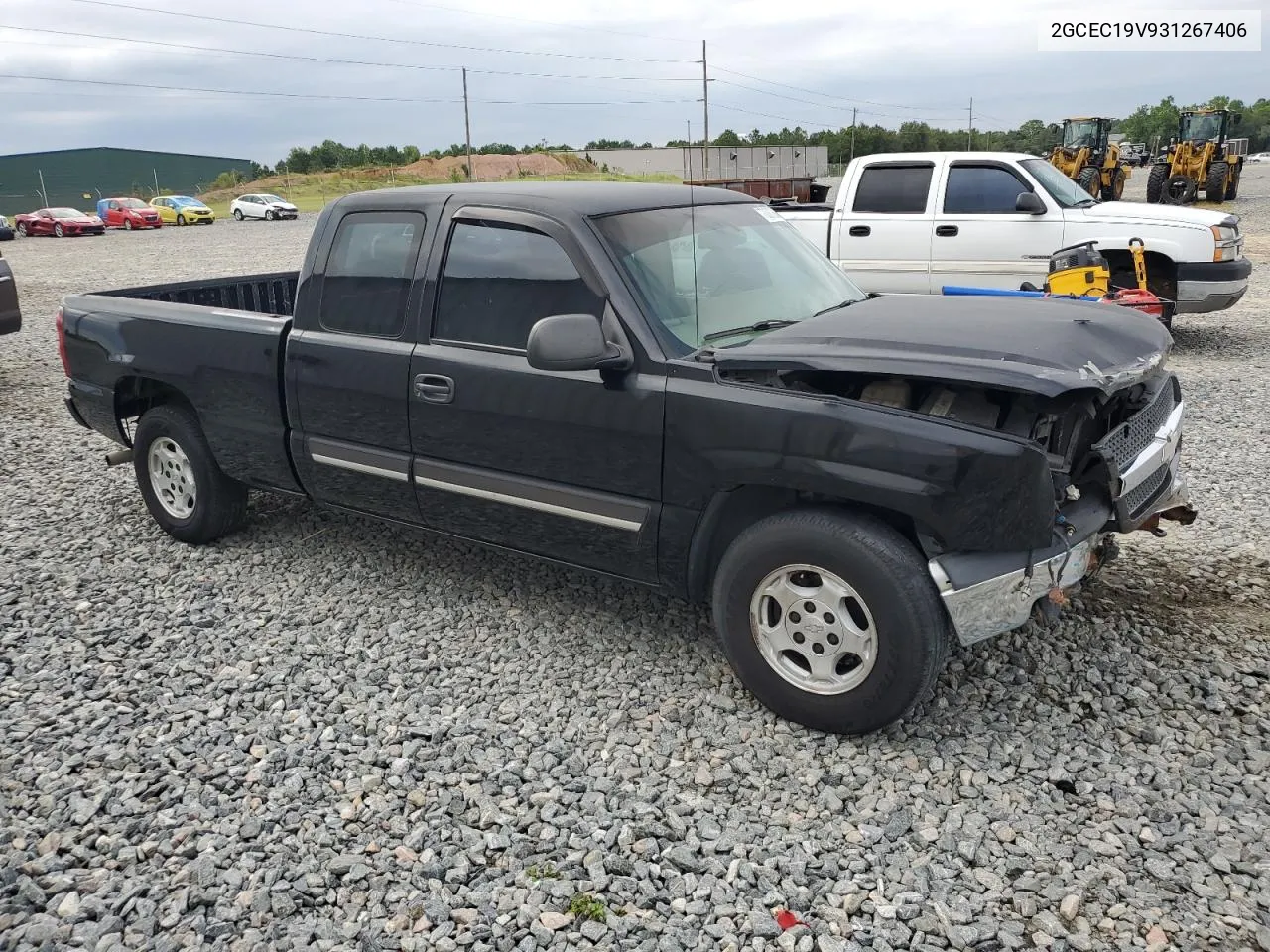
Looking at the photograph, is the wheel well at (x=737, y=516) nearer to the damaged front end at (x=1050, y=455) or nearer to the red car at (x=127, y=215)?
the damaged front end at (x=1050, y=455)

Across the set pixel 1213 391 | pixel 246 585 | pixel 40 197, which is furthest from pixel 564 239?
pixel 40 197

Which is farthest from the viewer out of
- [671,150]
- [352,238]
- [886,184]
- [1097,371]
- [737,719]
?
[671,150]

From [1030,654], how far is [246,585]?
369cm

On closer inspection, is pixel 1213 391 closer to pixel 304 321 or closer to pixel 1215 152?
pixel 304 321

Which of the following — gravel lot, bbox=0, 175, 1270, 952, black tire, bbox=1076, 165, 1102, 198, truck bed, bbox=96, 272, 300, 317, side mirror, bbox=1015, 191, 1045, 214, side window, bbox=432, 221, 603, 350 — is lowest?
gravel lot, bbox=0, 175, 1270, 952

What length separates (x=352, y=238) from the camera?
4477mm

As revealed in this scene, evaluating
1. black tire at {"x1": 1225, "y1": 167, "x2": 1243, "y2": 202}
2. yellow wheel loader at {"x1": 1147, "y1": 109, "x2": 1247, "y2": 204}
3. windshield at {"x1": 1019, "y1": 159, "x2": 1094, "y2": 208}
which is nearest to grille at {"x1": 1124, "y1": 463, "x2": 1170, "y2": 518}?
windshield at {"x1": 1019, "y1": 159, "x2": 1094, "y2": 208}

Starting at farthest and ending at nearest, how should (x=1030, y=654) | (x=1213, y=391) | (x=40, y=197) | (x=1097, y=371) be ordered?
(x=40, y=197) → (x=1213, y=391) → (x=1030, y=654) → (x=1097, y=371)

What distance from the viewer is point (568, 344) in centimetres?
340

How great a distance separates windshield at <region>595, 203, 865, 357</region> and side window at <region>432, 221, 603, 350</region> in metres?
0.22

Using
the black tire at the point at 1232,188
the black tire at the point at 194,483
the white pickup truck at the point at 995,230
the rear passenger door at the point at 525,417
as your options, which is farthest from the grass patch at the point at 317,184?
the rear passenger door at the point at 525,417

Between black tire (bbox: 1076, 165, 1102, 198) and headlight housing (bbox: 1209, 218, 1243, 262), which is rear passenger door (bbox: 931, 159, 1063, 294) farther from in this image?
black tire (bbox: 1076, 165, 1102, 198)

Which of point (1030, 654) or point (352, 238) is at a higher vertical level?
point (352, 238)

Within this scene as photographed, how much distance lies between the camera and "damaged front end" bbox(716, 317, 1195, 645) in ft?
10.2
